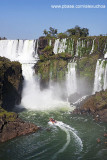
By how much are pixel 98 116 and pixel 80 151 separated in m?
15.3

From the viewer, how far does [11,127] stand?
29.9 metres

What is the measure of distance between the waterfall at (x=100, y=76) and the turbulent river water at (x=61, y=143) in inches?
572

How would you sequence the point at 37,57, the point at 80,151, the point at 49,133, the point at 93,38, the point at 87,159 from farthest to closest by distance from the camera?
the point at 37,57, the point at 93,38, the point at 49,133, the point at 80,151, the point at 87,159

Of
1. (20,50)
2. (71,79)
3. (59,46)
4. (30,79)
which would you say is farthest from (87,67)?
(20,50)

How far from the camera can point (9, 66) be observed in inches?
1711

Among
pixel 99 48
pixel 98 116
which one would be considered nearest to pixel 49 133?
pixel 98 116

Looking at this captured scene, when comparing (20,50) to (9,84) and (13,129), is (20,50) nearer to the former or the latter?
(9,84)

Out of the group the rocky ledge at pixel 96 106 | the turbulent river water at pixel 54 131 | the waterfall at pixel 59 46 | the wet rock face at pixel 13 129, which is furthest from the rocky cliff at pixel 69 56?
the wet rock face at pixel 13 129

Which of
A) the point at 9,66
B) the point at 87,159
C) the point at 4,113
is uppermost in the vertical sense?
the point at 9,66

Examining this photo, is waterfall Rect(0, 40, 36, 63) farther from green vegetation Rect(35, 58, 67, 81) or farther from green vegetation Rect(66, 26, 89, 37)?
green vegetation Rect(66, 26, 89, 37)

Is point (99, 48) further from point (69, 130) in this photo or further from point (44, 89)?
point (69, 130)

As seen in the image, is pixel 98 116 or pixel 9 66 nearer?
pixel 98 116

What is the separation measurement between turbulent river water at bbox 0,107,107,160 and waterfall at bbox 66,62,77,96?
18190mm

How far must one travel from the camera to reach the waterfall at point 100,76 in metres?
49.9
